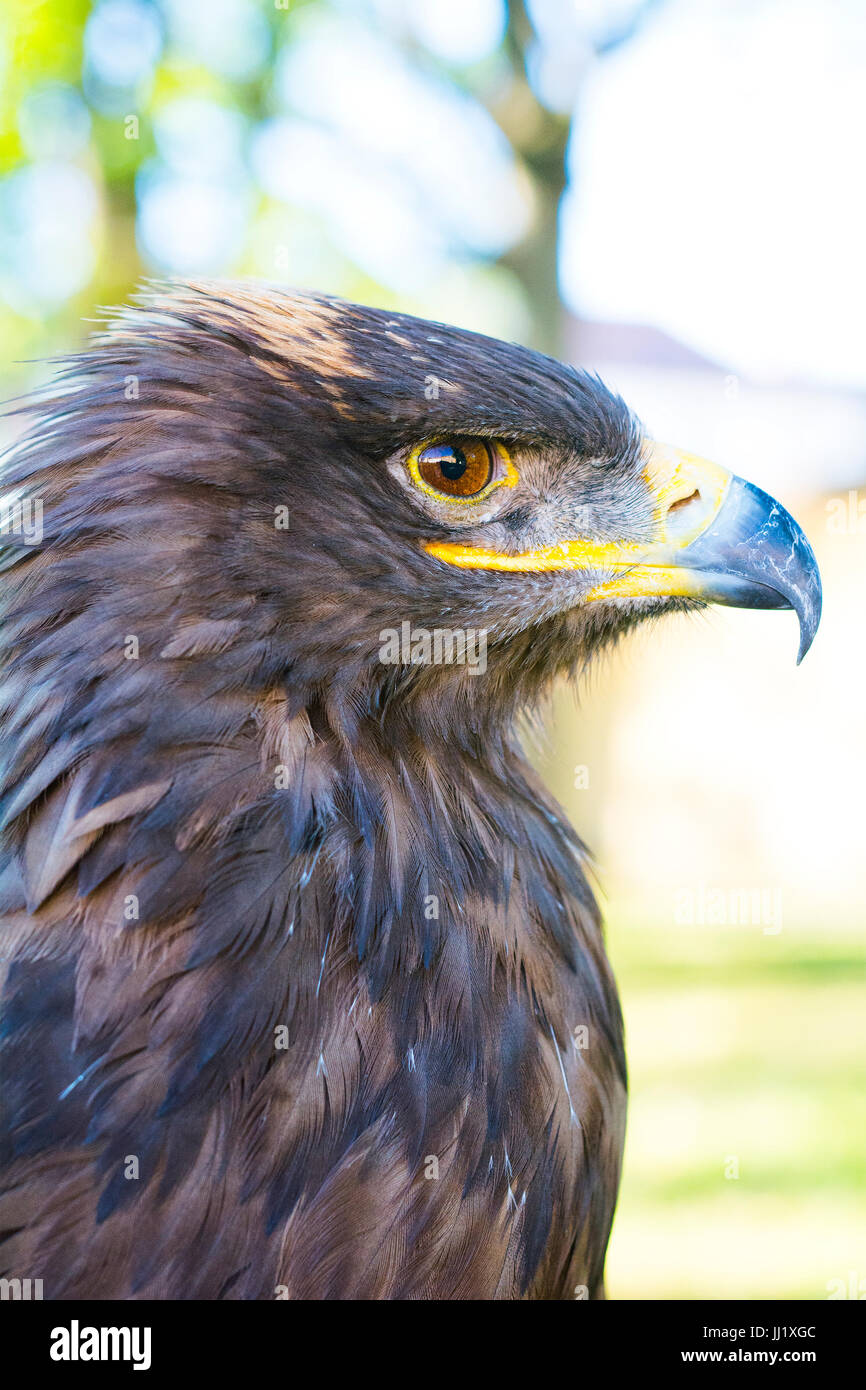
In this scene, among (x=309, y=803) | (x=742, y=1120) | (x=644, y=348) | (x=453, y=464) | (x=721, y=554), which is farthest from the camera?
(x=644, y=348)

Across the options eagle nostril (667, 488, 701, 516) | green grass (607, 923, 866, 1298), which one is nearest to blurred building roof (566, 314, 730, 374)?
green grass (607, 923, 866, 1298)

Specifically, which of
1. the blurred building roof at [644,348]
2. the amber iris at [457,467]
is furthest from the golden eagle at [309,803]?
the blurred building roof at [644,348]

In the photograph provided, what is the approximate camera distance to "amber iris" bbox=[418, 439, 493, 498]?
1.97 metres

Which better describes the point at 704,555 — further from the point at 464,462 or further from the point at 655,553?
the point at 464,462

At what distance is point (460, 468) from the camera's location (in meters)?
2.01

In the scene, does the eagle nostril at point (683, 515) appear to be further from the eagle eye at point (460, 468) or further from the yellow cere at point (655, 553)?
the eagle eye at point (460, 468)

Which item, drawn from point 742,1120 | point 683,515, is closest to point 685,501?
point 683,515

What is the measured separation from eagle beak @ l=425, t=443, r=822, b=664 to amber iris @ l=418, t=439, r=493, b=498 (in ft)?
0.40

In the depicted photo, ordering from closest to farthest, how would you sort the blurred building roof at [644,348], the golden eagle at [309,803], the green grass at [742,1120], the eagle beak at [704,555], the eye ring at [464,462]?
the golden eagle at [309,803] → the eye ring at [464,462] → the eagle beak at [704,555] → the green grass at [742,1120] → the blurred building roof at [644,348]

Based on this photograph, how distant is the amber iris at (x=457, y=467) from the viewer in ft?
6.47

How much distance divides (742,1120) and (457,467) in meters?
5.35

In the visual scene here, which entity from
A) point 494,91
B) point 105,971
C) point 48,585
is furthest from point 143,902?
point 494,91

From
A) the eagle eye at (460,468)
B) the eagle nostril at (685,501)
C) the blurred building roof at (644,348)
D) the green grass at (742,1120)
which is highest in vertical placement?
the blurred building roof at (644,348)

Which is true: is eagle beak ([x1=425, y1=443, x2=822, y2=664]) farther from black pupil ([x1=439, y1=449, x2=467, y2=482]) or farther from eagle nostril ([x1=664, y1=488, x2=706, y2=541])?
black pupil ([x1=439, y1=449, x2=467, y2=482])
